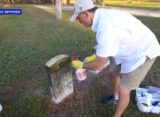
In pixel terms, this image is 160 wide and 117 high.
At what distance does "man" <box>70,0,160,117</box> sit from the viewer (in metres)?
2.73

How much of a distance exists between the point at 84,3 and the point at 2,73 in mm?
3325

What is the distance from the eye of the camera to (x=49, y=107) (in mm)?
4270

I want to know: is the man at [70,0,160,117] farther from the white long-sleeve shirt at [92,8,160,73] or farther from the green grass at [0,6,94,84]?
the green grass at [0,6,94,84]

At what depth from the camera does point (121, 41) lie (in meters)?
2.88

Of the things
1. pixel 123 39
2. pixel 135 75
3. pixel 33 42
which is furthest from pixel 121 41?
pixel 33 42

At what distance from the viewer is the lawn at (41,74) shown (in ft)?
13.9

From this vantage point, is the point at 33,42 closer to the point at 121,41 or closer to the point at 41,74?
the point at 41,74

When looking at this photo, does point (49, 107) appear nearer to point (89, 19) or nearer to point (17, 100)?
point (17, 100)

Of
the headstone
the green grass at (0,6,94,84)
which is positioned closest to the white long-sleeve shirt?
the headstone

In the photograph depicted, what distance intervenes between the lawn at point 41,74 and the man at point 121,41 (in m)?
1.04

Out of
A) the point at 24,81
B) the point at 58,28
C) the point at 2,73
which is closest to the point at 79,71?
the point at 24,81

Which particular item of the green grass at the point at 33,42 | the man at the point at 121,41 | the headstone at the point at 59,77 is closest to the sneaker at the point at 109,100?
the headstone at the point at 59,77

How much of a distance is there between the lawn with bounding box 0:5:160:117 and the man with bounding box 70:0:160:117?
1.04 m

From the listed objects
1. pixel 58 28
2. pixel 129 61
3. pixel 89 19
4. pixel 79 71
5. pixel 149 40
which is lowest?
pixel 58 28
